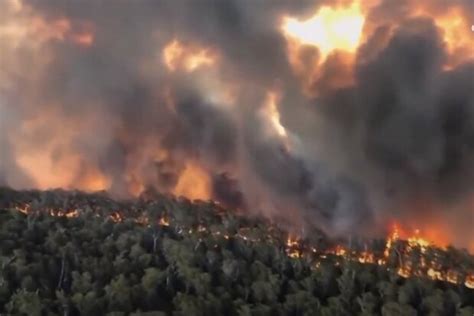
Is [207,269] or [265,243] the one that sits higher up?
[265,243]

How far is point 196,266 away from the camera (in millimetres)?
46312

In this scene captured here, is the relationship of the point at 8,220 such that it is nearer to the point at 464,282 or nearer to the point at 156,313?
the point at 156,313

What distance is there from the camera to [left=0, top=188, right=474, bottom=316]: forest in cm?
4069

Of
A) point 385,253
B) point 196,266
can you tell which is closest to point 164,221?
point 196,266

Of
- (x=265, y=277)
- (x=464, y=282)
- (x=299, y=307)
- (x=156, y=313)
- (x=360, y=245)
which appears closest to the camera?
(x=156, y=313)

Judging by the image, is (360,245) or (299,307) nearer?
(299,307)

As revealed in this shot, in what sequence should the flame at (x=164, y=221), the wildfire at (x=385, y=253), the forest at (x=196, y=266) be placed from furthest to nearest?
the flame at (x=164, y=221), the wildfire at (x=385, y=253), the forest at (x=196, y=266)

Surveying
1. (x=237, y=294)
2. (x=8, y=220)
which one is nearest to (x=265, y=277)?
(x=237, y=294)

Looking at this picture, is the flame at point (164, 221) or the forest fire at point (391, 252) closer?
the forest fire at point (391, 252)

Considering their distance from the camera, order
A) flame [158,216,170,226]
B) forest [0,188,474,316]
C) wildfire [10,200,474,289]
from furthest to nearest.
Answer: flame [158,216,170,226], wildfire [10,200,474,289], forest [0,188,474,316]

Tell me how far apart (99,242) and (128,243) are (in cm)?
179

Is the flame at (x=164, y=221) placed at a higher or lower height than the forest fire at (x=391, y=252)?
higher

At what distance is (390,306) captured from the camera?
137 feet

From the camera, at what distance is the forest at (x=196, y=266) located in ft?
133
